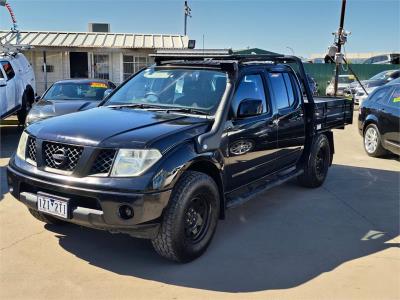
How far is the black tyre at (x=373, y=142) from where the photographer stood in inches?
360

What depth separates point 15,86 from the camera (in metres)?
11.6

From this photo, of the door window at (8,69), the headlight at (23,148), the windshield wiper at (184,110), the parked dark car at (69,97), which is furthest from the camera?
the door window at (8,69)

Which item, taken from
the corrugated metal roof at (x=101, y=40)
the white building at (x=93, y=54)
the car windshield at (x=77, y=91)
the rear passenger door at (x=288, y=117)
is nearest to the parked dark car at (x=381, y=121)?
the rear passenger door at (x=288, y=117)

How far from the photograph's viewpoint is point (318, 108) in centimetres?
648

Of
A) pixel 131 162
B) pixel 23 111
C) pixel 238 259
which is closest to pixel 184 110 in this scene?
pixel 131 162

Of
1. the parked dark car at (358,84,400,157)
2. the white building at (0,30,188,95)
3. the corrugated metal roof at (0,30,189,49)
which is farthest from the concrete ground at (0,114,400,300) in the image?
the white building at (0,30,188,95)

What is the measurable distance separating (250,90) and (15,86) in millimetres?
8587

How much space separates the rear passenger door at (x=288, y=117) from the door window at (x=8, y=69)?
803 centimetres

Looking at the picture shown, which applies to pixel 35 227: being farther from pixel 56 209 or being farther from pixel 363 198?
pixel 363 198

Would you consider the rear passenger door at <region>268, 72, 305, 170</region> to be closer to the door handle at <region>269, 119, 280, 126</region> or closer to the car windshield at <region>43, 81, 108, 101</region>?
the door handle at <region>269, 119, 280, 126</region>

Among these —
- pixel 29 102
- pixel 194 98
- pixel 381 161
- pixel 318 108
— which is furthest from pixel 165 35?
pixel 194 98

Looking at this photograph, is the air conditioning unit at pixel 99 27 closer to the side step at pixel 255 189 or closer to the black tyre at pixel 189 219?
the side step at pixel 255 189

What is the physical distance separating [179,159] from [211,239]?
0.99 metres

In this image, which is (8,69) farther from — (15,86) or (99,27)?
(99,27)
